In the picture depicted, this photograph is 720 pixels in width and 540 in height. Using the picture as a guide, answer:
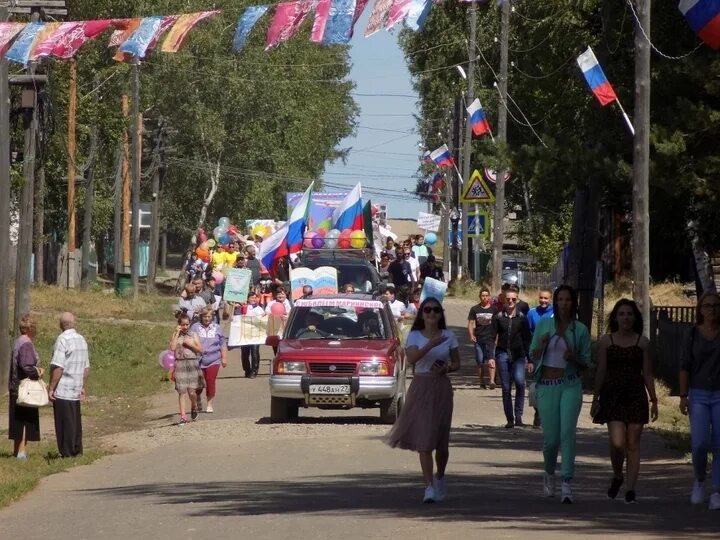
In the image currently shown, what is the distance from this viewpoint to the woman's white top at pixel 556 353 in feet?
40.6

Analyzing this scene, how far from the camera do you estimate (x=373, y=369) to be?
62.8 ft

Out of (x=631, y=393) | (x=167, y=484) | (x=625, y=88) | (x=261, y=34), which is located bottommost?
(x=167, y=484)

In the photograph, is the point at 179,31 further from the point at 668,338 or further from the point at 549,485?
the point at 668,338

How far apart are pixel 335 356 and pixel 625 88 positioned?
8.97 m

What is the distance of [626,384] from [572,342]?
21.3 inches

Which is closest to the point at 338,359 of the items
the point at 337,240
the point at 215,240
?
the point at 337,240

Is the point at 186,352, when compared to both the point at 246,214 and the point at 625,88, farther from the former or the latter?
the point at 246,214

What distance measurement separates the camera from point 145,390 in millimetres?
26375

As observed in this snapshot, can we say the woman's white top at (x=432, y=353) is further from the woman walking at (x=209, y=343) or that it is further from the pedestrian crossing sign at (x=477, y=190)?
the pedestrian crossing sign at (x=477, y=190)

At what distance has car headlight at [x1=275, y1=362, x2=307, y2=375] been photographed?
19.2 meters

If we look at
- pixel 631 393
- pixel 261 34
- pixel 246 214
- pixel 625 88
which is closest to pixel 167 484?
pixel 631 393

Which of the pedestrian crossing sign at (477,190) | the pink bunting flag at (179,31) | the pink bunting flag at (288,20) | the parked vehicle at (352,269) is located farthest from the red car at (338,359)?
the pedestrian crossing sign at (477,190)

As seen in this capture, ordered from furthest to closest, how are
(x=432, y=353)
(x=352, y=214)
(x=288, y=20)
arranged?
(x=352, y=214), (x=288, y=20), (x=432, y=353)

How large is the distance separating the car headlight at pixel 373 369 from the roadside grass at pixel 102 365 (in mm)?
3331
